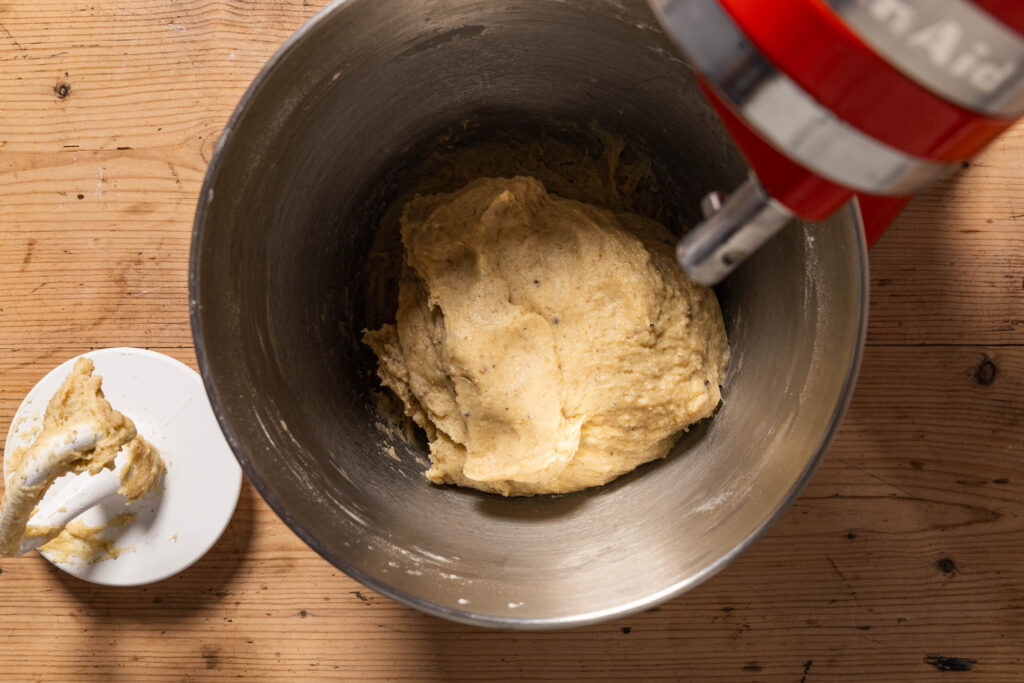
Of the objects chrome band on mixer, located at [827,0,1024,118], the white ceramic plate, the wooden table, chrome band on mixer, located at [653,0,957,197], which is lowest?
the white ceramic plate

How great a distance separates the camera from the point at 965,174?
1.07 metres

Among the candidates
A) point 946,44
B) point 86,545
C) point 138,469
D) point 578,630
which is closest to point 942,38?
point 946,44

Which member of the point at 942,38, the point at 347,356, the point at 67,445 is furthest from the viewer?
the point at 347,356

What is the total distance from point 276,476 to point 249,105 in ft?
1.22

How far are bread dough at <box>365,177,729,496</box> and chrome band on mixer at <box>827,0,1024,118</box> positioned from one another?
51 cm

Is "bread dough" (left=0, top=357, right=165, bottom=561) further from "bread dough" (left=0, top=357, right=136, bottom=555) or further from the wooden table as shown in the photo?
the wooden table

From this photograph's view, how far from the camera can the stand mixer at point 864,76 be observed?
0.44 metres

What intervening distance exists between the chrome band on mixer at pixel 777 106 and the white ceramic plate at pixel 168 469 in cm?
86

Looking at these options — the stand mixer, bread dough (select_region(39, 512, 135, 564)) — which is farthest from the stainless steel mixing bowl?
bread dough (select_region(39, 512, 135, 564))

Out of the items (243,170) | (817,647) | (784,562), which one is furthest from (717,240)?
(817,647)

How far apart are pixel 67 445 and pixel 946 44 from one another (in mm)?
1000

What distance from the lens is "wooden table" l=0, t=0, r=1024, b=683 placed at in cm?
109

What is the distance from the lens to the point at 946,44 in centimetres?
44

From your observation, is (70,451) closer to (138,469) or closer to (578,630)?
(138,469)
